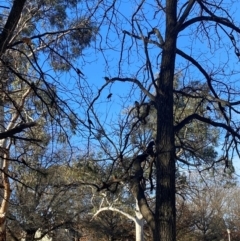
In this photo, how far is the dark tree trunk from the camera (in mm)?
6453

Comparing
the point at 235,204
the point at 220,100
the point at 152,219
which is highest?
the point at 235,204

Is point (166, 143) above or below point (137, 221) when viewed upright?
below

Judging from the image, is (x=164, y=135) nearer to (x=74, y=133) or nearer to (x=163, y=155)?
(x=163, y=155)

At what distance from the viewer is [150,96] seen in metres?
7.36

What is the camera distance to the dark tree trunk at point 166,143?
6.45 metres

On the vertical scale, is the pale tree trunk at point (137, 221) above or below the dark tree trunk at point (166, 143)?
above

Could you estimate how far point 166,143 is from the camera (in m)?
6.88

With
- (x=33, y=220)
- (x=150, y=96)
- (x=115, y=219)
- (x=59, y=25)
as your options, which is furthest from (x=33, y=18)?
(x=115, y=219)

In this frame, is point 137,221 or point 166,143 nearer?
point 166,143

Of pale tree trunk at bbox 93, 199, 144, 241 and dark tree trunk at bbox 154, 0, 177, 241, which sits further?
pale tree trunk at bbox 93, 199, 144, 241

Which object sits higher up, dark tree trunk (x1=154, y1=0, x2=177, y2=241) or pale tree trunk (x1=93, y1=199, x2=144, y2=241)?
pale tree trunk (x1=93, y1=199, x2=144, y2=241)

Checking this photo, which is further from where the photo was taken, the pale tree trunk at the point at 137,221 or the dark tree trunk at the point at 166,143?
the pale tree trunk at the point at 137,221

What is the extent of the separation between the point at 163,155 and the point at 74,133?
1.32m

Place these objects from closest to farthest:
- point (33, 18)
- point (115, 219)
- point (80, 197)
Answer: point (33, 18) < point (80, 197) < point (115, 219)
